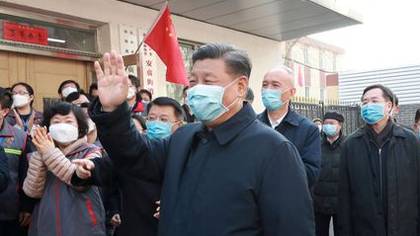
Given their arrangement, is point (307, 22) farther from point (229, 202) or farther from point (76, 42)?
point (229, 202)

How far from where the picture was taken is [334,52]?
3086cm

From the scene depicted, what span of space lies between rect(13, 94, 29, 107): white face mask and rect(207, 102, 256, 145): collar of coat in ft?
11.3

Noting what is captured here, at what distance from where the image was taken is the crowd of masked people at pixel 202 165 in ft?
5.61

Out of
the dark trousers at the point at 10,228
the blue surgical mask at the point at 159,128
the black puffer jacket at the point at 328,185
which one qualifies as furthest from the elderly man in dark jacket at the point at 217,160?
the black puffer jacket at the point at 328,185

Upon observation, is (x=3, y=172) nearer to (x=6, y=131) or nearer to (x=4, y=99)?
(x=6, y=131)

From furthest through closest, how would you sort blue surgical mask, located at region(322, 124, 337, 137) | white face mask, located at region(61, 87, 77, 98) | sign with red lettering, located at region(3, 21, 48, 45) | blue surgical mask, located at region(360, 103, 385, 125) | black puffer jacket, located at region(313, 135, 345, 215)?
sign with red lettering, located at region(3, 21, 48, 45) → blue surgical mask, located at region(322, 124, 337, 137) → white face mask, located at region(61, 87, 77, 98) → black puffer jacket, located at region(313, 135, 345, 215) → blue surgical mask, located at region(360, 103, 385, 125)

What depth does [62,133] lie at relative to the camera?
3125 millimetres

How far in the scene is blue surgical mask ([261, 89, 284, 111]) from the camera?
3631mm

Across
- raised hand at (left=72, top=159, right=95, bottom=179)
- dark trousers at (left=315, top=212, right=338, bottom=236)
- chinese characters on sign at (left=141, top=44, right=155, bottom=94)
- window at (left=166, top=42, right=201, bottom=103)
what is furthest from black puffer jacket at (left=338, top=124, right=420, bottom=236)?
window at (left=166, top=42, right=201, bottom=103)

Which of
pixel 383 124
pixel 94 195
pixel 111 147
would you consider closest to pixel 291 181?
pixel 111 147

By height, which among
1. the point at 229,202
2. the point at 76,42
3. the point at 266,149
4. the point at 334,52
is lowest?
the point at 229,202

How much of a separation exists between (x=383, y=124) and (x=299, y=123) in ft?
2.61

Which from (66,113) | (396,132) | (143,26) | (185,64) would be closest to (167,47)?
(143,26)

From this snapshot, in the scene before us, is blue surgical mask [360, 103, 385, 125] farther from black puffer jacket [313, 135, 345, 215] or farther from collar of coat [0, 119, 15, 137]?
collar of coat [0, 119, 15, 137]
